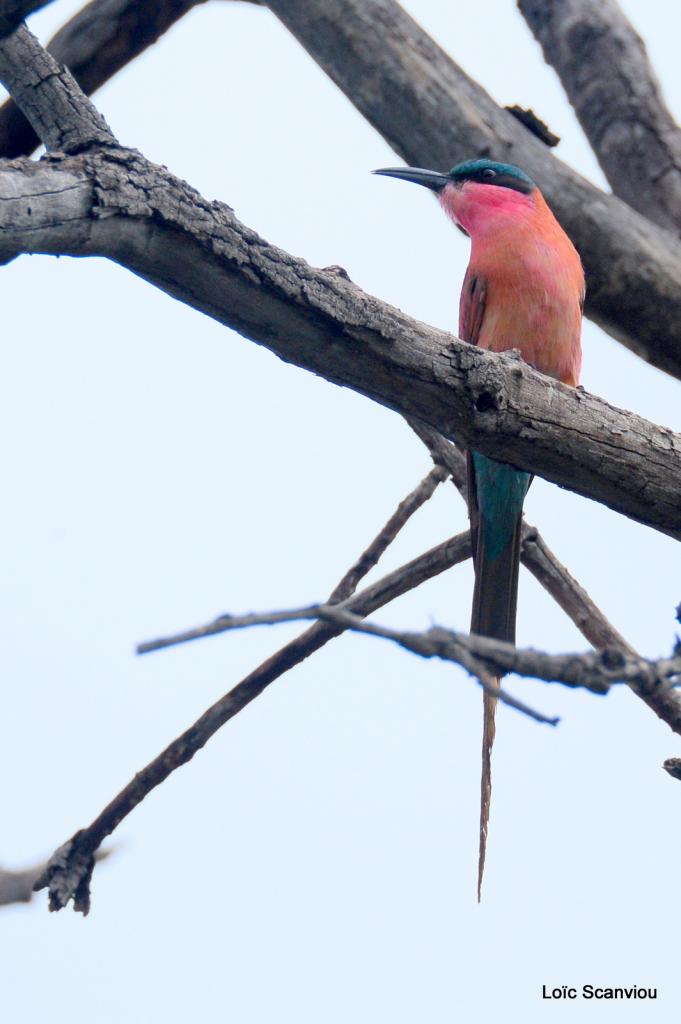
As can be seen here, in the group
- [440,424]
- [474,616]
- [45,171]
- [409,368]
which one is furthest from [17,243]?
[474,616]

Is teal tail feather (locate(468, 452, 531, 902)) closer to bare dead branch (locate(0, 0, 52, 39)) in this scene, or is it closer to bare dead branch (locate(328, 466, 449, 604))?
bare dead branch (locate(328, 466, 449, 604))

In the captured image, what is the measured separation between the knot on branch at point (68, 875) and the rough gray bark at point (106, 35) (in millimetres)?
2425

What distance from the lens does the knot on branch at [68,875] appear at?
2.40 m

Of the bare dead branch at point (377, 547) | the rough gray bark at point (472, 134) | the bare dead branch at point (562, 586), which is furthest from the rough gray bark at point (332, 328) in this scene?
the rough gray bark at point (472, 134)

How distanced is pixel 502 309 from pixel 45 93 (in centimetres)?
187

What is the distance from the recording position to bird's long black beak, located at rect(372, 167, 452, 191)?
3.86 meters

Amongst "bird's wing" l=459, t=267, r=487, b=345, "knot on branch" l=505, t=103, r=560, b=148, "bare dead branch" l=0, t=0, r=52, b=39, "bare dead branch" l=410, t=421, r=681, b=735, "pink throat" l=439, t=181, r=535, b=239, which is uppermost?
"knot on branch" l=505, t=103, r=560, b=148

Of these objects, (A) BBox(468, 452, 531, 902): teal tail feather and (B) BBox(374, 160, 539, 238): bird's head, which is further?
(B) BBox(374, 160, 539, 238): bird's head

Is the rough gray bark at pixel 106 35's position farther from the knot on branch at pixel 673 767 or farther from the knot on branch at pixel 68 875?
the knot on branch at pixel 673 767

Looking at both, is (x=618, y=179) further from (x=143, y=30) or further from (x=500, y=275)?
(x=143, y=30)

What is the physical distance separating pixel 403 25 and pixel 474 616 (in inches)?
78.1

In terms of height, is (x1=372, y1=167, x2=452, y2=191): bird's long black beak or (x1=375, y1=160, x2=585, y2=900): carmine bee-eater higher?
(x1=372, y1=167, x2=452, y2=191): bird's long black beak

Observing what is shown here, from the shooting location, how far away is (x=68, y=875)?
7.92 feet

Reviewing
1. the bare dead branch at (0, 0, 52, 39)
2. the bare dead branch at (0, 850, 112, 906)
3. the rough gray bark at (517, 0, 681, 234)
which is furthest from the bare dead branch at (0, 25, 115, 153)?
the rough gray bark at (517, 0, 681, 234)
